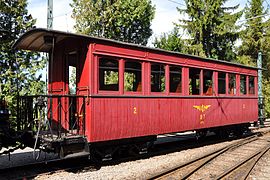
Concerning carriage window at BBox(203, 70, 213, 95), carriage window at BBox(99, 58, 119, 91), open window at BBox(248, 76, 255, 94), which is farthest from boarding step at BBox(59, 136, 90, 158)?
open window at BBox(248, 76, 255, 94)

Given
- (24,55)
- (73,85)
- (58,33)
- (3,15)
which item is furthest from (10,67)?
(58,33)

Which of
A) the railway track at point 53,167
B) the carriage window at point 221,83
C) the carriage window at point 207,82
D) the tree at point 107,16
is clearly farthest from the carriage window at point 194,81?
the tree at point 107,16

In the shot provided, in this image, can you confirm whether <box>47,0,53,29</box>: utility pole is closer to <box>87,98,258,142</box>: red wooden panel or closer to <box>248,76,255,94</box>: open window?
<box>87,98,258,142</box>: red wooden panel

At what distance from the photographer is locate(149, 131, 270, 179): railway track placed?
7478 mm

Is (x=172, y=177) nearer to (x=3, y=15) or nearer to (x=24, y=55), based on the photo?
(x=24, y=55)

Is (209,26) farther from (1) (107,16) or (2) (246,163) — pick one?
(2) (246,163)

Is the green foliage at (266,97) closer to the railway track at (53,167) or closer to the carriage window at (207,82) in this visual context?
the carriage window at (207,82)

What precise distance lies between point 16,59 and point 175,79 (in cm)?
915

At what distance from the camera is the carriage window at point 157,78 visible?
30.9ft

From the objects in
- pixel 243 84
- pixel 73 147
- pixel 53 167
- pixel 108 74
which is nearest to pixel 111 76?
pixel 108 74

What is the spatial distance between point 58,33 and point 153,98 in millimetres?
3416

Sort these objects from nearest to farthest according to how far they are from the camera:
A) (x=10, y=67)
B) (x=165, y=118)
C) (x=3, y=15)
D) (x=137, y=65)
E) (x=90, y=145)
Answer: (x=90, y=145) → (x=137, y=65) → (x=165, y=118) → (x=10, y=67) → (x=3, y=15)

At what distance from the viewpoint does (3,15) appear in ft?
55.3

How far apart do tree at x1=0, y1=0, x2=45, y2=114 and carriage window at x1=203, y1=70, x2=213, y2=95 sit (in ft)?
27.9
